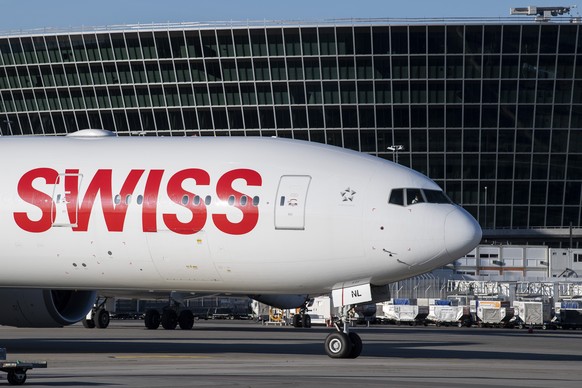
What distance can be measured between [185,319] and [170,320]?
75 cm

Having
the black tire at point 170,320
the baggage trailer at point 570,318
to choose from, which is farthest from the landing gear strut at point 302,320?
the baggage trailer at point 570,318

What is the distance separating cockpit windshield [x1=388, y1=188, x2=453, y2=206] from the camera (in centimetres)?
2669

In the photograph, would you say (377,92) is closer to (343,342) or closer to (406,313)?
(406,313)

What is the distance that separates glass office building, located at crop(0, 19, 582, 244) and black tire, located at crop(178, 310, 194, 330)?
240ft

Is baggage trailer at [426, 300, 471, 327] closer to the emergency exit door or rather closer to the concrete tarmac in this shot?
the concrete tarmac

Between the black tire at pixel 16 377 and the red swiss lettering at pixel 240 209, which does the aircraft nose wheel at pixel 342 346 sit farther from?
the black tire at pixel 16 377

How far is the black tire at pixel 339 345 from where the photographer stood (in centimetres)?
2714

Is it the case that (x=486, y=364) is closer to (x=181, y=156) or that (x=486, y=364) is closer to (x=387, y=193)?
(x=387, y=193)

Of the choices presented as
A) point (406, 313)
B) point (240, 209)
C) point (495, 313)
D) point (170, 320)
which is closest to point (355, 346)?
point (240, 209)

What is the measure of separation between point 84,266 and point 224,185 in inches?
160

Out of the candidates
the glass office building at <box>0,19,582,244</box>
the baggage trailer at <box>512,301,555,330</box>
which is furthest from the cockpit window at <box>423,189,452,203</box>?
the glass office building at <box>0,19,582,244</box>

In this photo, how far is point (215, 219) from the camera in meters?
26.9

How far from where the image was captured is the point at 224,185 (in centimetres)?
2711

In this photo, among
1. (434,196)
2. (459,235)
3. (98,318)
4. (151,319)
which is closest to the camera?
(459,235)
